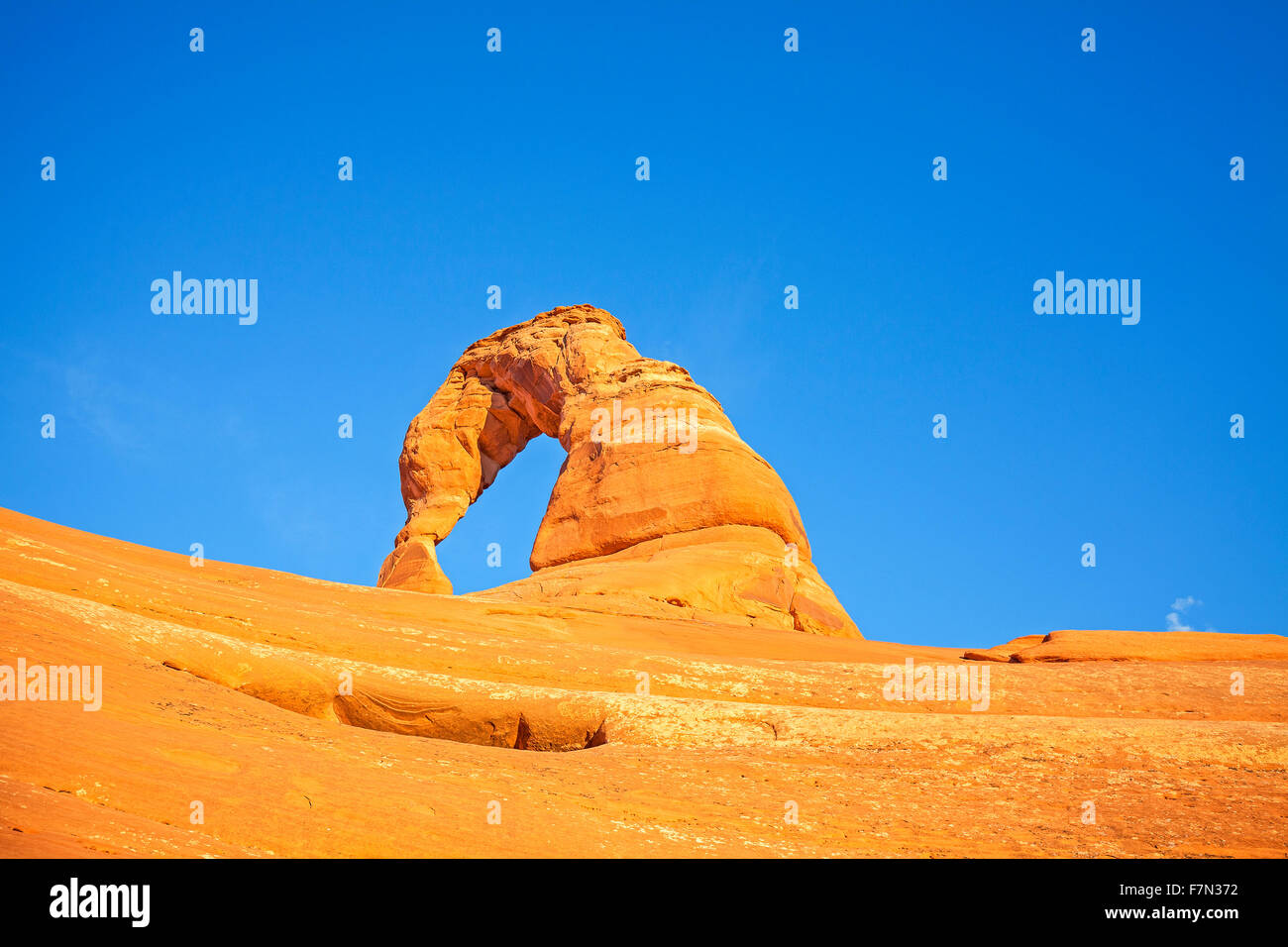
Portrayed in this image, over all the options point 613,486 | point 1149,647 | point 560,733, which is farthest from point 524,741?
point 613,486

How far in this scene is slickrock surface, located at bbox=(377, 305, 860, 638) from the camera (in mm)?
26703

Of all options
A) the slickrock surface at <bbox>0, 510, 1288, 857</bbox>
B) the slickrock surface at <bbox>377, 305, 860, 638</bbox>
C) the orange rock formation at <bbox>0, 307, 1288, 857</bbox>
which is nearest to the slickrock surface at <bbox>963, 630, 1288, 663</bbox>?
the orange rock formation at <bbox>0, 307, 1288, 857</bbox>

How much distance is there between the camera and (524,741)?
12.9 m

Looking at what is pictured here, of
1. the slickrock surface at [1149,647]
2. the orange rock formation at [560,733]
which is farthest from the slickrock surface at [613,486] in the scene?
the slickrock surface at [1149,647]

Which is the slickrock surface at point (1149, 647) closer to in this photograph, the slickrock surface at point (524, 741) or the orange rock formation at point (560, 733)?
the orange rock formation at point (560, 733)

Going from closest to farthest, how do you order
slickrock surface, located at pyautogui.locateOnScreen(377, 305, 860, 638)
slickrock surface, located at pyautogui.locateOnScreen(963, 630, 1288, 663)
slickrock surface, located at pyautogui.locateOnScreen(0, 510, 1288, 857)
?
slickrock surface, located at pyautogui.locateOnScreen(0, 510, 1288, 857) → slickrock surface, located at pyautogui.locateOnScreen(963, 630, 1288, 663) → slickrock surface, located at pyautogui.locateOnScreen(377, 305, 860, 638)

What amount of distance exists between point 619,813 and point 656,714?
130 inches

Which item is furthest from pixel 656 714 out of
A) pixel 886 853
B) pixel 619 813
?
pixel 886 853

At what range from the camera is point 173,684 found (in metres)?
10.7

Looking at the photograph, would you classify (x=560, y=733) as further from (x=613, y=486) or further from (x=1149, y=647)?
(x=613, y=486)

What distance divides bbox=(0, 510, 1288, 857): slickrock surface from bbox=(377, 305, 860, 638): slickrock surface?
8210mm

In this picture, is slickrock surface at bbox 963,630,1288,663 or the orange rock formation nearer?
the orange rock formation

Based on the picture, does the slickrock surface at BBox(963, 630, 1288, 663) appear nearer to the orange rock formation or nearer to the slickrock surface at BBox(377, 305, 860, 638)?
the orange rock formation
